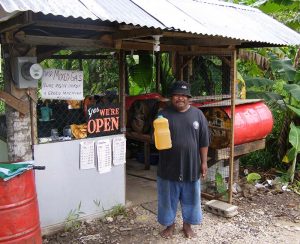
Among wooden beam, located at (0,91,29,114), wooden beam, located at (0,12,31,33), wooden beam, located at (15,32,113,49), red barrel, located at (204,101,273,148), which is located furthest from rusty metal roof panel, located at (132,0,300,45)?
wooden beam, located at (0,91,29,114)

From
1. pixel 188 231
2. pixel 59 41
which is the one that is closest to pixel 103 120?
pixel 59 41

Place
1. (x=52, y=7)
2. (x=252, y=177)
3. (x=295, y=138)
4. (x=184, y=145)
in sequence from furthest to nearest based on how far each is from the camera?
(x=252, y=177)
(x=295, y=138)
(x=184, y=145)
(x=52, y=7)

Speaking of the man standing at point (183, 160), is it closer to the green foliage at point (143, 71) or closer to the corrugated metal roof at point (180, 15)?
the corrugated metal roof at point (180, 15)

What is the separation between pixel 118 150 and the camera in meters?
5.19

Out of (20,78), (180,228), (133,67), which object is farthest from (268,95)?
(20,78)

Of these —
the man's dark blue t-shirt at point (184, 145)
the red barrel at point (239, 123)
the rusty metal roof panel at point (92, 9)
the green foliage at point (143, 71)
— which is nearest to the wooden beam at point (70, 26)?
the rusty metal roof panel at point (92, 9)

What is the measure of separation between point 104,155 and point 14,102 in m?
1.42

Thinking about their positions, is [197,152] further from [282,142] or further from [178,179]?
[282,142]

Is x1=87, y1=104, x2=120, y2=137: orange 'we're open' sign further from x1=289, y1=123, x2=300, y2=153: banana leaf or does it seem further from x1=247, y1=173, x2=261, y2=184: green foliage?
x1=289, y1=123, x2=300, y2=153: banana leaf

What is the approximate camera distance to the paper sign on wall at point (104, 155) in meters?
4.97

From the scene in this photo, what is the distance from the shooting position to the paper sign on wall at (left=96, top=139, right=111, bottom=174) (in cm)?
497

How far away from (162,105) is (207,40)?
1.38 m

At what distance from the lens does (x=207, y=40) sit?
5.49m

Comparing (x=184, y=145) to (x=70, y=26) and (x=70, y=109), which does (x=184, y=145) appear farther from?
(x=70, y=26)
